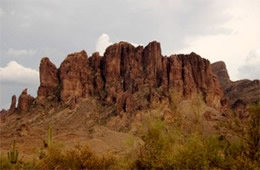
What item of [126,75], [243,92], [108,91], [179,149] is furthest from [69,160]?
[243,92]

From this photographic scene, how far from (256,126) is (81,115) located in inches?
4615

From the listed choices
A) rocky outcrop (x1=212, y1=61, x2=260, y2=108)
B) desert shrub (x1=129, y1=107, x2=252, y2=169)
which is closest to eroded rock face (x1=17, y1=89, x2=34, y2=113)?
rocky outcrop (x1=212, y1=61, x2=260, y2=108)

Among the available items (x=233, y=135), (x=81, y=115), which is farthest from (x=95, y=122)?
(x=233, y=135)

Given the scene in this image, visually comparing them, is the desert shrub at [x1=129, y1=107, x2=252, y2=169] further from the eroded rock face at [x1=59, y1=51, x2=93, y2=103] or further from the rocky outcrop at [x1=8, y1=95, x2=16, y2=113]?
the rocky outcrop at [x1=8, y1=95, x2=16, y2=113]

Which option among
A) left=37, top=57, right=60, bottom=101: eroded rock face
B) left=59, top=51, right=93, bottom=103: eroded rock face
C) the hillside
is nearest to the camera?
the hillside

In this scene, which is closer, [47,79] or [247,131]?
[247,131]

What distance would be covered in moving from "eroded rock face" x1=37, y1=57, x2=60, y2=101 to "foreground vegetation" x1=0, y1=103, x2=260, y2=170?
12408 cm

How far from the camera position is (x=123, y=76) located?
169000 mm

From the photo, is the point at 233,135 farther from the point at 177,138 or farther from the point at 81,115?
the point at 81,115

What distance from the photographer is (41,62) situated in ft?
578

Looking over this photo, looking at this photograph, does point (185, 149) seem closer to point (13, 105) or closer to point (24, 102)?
point (24, 102)

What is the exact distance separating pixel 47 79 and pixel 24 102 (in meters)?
16.7

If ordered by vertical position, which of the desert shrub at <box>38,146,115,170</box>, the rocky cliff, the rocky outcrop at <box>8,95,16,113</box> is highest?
the rocky cliff

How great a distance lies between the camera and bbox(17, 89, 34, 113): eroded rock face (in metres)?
156
